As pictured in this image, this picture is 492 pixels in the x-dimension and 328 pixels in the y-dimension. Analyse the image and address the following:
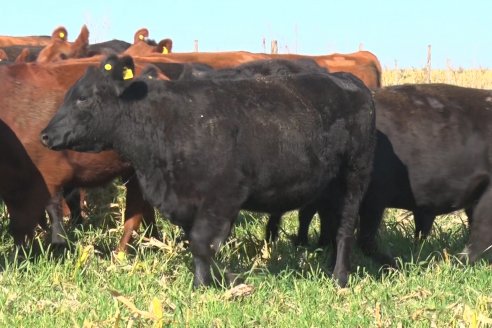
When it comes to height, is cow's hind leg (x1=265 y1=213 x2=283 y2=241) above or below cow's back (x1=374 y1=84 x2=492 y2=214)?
below

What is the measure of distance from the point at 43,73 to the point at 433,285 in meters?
3.20

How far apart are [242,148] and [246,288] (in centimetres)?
94

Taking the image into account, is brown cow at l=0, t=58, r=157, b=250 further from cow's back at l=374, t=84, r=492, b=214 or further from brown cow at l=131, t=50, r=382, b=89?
brown cow at l=131, t=50, r=382, b=89

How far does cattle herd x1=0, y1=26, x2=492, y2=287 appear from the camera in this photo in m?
5.95

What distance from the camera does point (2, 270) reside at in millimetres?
6414

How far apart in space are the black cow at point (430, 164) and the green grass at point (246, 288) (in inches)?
13.4

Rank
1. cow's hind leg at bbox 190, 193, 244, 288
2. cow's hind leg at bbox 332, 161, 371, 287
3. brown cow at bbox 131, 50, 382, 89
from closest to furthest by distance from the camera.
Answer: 1. cow's hind leg at bbox 190, 193, 244, 288
2. cow's hind leg at bbox 332, 161, 371, 287
3. brown cow at bbox 131, 50, 382, 89

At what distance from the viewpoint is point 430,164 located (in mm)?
6977

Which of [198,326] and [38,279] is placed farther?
[38,279]

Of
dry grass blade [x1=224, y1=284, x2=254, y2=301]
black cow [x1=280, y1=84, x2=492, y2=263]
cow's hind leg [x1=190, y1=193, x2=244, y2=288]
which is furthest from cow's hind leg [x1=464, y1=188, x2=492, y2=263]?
dry grass blade [x1=224, y1=284, x2=254, y2=301]

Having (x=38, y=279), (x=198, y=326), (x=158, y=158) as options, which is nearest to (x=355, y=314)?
(x=198, y=326)

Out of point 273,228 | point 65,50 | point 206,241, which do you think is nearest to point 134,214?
point 273,228

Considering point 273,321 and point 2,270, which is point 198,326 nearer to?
point 273,321

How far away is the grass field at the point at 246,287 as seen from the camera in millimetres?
4980
